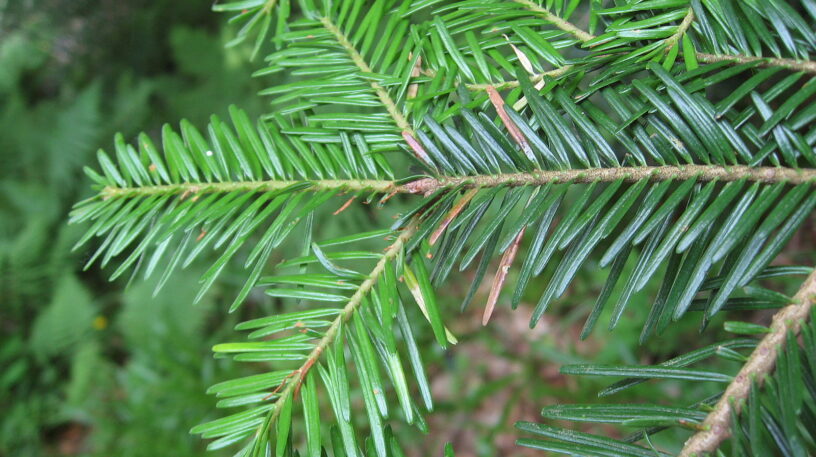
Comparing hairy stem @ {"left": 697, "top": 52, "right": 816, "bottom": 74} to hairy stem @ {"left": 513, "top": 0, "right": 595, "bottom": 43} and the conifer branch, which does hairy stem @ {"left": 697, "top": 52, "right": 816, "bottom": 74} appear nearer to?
the conifer branch

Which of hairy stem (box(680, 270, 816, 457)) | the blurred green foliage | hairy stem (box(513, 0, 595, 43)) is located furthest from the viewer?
the blurred green foliage

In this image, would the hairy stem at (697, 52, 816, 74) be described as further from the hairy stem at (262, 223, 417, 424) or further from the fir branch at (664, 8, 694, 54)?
the hairy stem at (262, 223, 417, 424)

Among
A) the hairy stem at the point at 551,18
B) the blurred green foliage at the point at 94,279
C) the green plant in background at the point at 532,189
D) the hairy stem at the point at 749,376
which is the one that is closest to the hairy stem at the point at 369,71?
the green plant in background at the point at 532,189

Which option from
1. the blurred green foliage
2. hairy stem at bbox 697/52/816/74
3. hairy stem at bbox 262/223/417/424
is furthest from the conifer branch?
the blurred green foliage

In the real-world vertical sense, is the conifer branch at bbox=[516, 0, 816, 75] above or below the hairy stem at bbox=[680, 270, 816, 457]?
above

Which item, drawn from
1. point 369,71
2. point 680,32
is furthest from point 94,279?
point 680,32

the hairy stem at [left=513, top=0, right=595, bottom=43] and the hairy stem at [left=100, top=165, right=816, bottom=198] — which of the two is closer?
the hairy stem at [left=100, top=165, right=816, bottom=198]

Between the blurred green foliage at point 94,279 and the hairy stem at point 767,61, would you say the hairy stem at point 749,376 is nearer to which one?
the hairy stem at point 767,61

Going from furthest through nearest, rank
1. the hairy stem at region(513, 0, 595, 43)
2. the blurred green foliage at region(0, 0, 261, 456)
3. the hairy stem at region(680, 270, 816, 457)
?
the blurred green foliage at region(0, 0, 261, 456) → the hairy stem at region(513, 0, 595, 43) → the hairy stem at region(680, 270, 816, 457)
